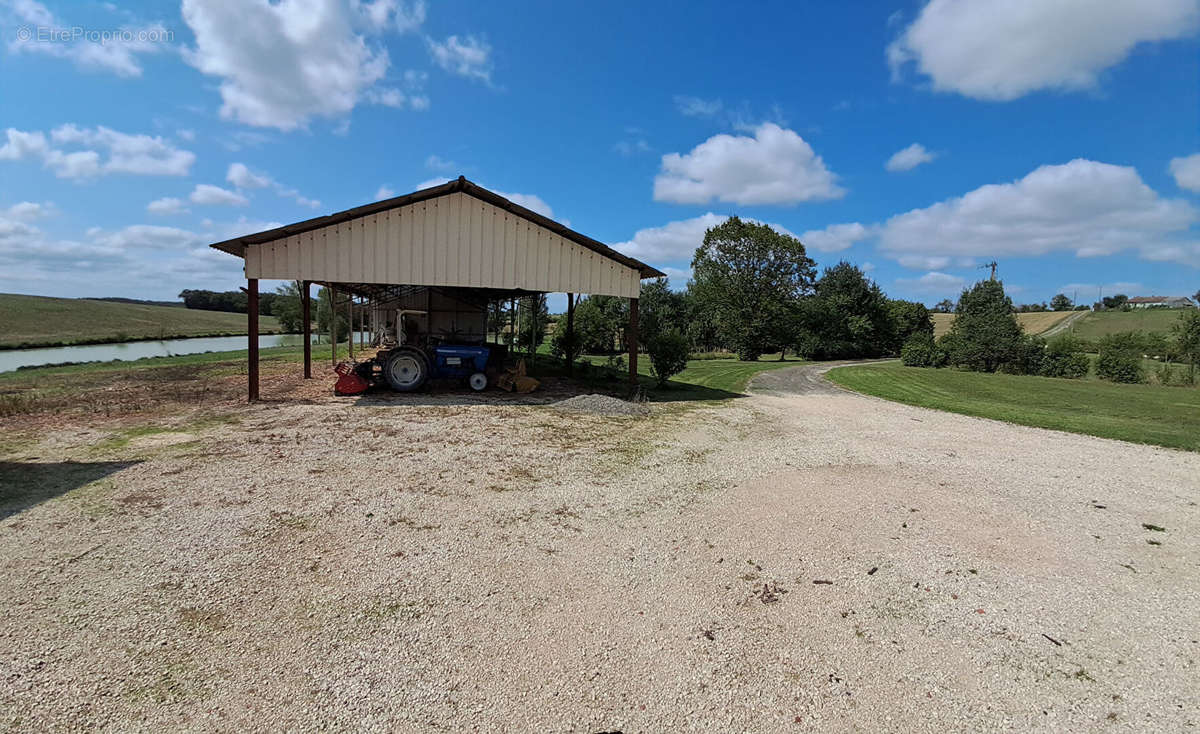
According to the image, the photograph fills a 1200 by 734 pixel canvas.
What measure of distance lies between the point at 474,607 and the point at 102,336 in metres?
53.6

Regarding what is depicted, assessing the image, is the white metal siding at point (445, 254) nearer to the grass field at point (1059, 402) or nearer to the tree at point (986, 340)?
the grass field at point (1059, 402)

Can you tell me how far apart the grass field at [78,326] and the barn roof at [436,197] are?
3980 cm

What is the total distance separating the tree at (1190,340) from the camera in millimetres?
21516

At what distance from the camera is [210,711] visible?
2.45m

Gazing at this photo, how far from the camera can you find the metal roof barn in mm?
10828

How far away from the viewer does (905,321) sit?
48375mm

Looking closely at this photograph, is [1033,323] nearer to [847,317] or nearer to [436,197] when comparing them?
[847,317]

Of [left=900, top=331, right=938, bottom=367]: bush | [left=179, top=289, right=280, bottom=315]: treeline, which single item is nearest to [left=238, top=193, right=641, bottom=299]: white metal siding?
[left=900, top=331, right=938, bottom=367]: bush

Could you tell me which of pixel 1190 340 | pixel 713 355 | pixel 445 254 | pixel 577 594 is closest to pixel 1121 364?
pixel 1190 340

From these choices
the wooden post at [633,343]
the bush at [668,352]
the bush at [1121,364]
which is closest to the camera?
the wooden post at [633,343]

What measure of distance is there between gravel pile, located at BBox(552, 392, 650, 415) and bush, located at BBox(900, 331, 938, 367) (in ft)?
86.3

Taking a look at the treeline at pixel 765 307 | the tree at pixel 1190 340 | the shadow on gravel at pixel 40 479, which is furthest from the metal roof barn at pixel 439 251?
the tree at pixel 1190 340

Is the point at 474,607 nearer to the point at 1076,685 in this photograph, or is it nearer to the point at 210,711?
the point at 210,711

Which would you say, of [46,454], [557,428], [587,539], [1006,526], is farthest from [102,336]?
[1006,526]
